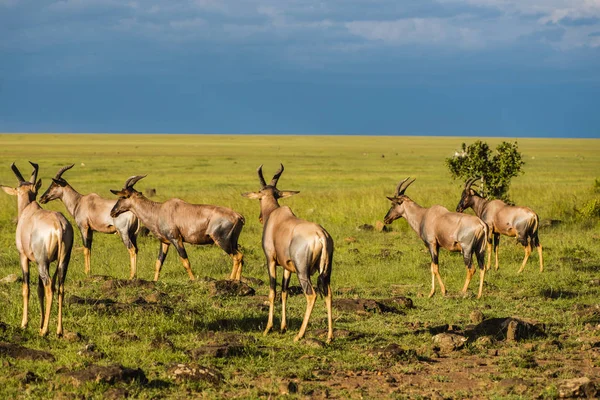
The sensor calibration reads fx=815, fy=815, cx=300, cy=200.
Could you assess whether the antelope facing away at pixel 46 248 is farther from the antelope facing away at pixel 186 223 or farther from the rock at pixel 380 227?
the rock at pixel 380 227

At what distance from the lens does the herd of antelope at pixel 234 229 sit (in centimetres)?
1048

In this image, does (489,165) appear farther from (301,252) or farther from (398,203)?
(301,252)

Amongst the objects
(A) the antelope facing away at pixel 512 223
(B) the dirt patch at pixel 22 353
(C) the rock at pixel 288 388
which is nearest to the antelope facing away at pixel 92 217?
(B) the dirt patch at pixel 22 353

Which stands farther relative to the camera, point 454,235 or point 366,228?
point 366,228

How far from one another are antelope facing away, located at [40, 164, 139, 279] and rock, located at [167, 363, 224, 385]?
8.66 meters

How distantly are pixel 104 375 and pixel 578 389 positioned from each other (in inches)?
190

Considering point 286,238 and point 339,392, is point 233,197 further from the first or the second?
point 339,392

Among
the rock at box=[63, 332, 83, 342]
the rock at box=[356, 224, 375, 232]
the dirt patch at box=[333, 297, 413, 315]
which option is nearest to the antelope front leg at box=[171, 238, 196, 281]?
the dirt patch at box=[333, 297, 413, 315]

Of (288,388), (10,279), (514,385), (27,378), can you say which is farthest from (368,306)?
(10,279)

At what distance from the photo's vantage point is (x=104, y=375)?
8406 mm

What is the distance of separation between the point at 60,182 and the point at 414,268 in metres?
8.40

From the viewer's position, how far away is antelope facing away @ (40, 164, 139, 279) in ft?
57.9

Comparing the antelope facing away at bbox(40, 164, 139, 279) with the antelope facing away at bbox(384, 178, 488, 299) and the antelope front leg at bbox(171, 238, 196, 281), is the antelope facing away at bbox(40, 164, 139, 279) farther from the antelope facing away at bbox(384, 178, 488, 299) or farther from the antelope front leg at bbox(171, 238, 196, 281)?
the antelope facing away at bbox(384, 178, 488, 299)

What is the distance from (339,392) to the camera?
27.8 feet
